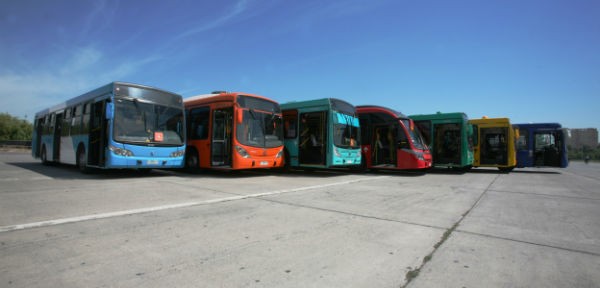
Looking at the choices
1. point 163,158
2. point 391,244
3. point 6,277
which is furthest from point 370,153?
point 6,277

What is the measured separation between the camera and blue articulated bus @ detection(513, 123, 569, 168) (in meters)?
17.6

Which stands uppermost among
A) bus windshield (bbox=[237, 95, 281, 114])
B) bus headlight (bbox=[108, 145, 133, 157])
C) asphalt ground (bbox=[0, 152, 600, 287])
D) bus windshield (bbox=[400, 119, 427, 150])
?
bus windshield (bbox=[237, 95, 281, 114])

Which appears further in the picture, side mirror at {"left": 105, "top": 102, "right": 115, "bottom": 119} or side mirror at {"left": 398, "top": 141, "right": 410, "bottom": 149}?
side mirror at {"left": 398, "top": 141, "right": 410, "bottom": 149}

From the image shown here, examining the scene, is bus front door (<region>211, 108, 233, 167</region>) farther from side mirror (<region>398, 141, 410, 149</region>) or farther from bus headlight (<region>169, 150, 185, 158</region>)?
side mirror (<region>398, 141, 410, 149</region>)

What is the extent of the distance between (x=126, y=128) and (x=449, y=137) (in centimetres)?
1432

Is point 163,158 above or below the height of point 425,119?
below

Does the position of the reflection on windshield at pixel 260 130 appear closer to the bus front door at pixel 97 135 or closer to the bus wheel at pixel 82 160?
the bus front door at pixel 97 135

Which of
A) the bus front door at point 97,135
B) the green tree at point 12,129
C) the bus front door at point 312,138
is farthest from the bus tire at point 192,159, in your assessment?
the green tree at point 12,129

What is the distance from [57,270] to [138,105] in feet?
26.6

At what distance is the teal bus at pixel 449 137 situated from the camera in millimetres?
15562

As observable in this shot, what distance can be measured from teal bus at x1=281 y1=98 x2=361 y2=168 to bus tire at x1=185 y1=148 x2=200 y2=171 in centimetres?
356

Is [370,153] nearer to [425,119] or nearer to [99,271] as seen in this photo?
[425,119]

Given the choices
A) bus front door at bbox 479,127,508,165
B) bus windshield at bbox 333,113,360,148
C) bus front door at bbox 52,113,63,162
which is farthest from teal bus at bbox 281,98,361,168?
bus front door at bbox 52,113,63,162

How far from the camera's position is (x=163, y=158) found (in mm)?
10070
